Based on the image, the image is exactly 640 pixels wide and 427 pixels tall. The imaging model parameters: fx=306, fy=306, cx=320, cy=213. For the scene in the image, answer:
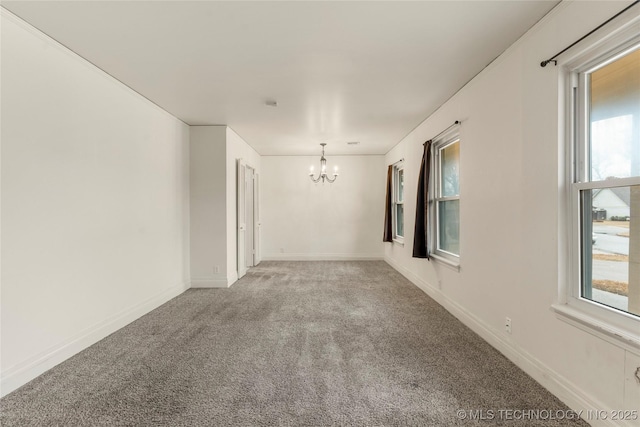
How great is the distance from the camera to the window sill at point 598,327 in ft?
4.80

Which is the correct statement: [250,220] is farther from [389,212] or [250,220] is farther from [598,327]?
[598,327]

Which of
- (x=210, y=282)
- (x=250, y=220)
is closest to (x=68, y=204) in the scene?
(x=210, y=282)

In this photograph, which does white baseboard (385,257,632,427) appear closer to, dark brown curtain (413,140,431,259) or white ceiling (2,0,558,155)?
dark brown curtain (413,140,431,259)

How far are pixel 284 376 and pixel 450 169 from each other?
3.07 m

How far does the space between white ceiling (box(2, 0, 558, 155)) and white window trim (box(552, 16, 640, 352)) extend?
486 mm

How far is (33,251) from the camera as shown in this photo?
7.23ft

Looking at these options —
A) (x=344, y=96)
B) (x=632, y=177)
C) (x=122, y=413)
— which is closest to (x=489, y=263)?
(x=632, y=177)

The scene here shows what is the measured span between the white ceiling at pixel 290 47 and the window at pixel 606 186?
2.06 feet

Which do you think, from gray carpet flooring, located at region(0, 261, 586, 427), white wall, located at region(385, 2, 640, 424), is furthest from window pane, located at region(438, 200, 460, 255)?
gray carpet flooring, located at region(0, 261, 586, 427)

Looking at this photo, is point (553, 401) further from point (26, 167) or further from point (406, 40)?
point (26, 167)

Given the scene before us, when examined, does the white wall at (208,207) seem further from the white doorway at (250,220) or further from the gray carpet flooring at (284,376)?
the gray carpet flooring at (284,376)

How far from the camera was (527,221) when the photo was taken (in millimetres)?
2238

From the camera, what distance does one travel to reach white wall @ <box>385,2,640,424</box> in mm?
1717

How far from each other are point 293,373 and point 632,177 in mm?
2327
